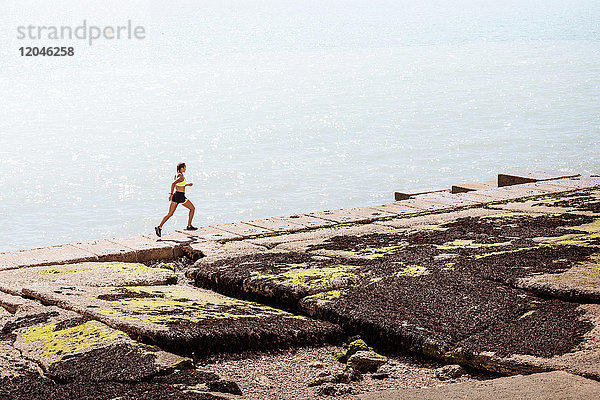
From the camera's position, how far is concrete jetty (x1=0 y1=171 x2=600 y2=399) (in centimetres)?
420

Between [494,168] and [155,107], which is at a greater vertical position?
[155,107]

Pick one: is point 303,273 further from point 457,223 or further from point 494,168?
point 494,168

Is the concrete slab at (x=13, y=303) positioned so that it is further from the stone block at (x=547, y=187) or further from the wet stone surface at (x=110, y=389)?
the stone block at (x=547, y=187)

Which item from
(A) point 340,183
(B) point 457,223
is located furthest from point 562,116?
(B) point 457,223

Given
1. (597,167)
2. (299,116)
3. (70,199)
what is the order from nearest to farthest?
(70,199), (597,167), (299,116)

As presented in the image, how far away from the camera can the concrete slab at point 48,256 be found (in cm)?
745

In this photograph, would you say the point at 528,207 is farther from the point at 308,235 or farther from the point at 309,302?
the point at 309,302

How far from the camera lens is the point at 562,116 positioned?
171 feet

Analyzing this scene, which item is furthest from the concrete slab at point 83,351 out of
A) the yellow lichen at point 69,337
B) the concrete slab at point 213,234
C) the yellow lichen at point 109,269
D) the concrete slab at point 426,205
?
the concrete slab at point 426,205

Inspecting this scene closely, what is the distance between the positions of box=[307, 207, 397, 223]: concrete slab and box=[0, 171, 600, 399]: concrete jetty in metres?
0.95

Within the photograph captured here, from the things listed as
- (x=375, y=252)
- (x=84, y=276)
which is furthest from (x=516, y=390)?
(x=84, y=276)

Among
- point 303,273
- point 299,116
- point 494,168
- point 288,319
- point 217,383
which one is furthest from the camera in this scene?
point 299,116

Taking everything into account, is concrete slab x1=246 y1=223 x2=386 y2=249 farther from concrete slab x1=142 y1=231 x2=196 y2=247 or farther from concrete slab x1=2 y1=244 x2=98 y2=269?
concrete slab x1=2 y1=244 x2=98 y2=269

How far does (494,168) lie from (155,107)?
2404 cm
